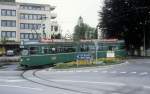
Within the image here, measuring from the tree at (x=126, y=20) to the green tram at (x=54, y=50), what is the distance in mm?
15657

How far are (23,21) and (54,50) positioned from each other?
217ft

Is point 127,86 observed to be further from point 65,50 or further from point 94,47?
point 94,47

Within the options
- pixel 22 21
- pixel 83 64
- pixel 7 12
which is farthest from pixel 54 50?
pixel 22 21

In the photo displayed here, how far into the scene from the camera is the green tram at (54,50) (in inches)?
1735

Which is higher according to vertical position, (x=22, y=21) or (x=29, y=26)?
(x=22, y=21)

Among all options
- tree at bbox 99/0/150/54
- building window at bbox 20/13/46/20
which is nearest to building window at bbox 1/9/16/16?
building window at bbox 20/13/46/20

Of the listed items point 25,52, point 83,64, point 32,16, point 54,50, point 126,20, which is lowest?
point 83,64

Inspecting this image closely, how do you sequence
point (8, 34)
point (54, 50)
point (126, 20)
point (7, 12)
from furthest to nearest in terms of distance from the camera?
point (8, 34), point (7, 12), point (126, 20), point (54, 50)

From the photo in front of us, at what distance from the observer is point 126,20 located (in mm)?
69438

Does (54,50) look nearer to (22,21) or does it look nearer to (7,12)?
(7,12)

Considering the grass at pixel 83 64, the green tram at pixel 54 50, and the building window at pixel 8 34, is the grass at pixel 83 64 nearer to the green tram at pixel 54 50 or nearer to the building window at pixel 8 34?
the green tram at pixel 54 50

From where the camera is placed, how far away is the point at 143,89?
22.0m

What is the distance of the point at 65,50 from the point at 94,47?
4797 millimetres

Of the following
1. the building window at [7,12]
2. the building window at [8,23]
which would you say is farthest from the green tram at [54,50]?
the building window at [7,12]
